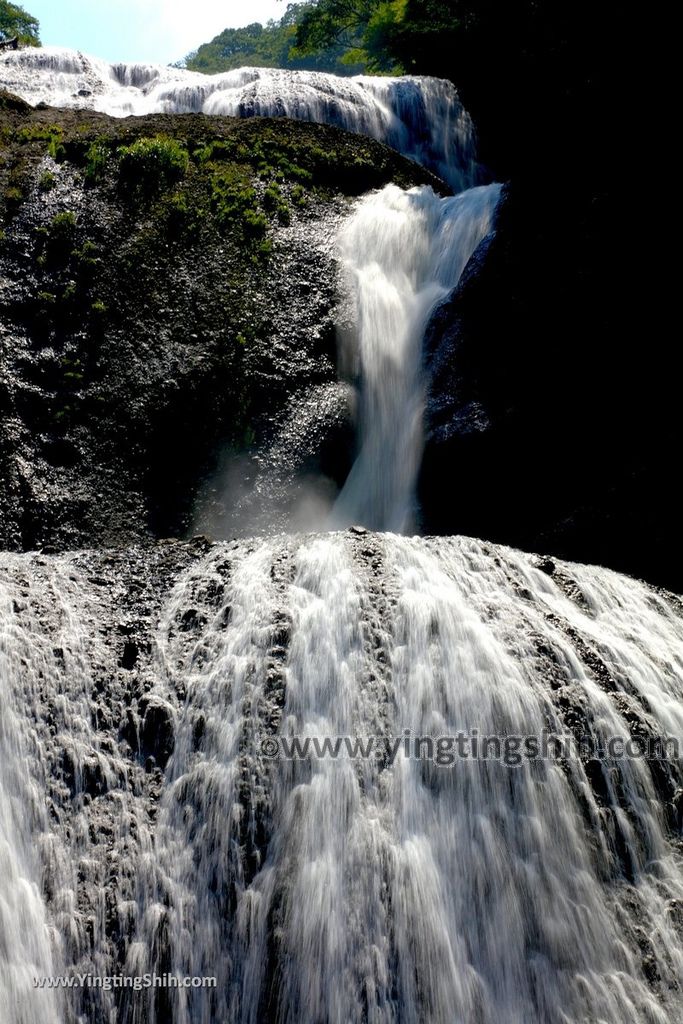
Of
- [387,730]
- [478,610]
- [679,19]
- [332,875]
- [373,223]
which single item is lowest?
[332,875]

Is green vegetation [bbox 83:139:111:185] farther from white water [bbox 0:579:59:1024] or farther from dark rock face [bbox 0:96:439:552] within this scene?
white water [bbox 0:579:59:1024]

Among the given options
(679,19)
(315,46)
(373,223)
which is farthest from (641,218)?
(315,46)

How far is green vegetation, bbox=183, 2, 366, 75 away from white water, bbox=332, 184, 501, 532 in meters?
32.9

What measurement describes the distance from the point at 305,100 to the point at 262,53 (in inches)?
1541

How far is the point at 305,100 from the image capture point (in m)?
12.4

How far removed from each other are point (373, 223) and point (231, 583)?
241 inches

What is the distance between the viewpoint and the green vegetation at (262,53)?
40750 millimetres

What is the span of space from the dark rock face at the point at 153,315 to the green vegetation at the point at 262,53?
3283cm

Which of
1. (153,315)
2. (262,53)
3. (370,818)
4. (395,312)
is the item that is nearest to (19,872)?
(370,818)

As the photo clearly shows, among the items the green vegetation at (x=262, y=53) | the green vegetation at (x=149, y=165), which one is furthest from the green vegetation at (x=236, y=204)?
the green vegetation at (x=262, y=53)

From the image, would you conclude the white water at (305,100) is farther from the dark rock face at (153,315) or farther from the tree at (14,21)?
the tree at (14,21)

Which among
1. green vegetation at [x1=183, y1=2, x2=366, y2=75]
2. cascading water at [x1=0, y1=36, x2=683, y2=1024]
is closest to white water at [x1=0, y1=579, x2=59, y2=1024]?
cascading water at [x1=0, y1=36, x2=683, y2=1024]

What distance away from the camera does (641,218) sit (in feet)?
23.2

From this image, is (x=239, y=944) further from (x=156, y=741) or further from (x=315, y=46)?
(x=315, y=46)
